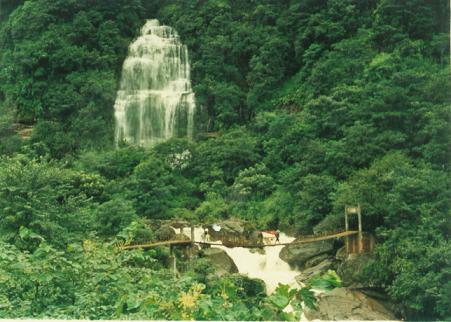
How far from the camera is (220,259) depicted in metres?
13.3

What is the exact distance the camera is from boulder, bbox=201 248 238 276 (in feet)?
42.9

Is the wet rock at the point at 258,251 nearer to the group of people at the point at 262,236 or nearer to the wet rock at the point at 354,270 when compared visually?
the group of people at the point at 262,236

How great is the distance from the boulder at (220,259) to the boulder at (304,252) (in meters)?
1.17

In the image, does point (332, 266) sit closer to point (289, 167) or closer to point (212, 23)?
point (289, 167)

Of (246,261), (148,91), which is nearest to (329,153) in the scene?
(246,261)

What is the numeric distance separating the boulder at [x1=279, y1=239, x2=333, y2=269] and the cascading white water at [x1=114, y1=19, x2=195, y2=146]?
8901mm

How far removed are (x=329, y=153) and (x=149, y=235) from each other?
5.11 m

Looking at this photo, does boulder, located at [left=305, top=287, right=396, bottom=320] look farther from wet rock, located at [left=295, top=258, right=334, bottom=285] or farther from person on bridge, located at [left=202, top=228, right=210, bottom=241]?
person on bridge, located at [left=202, top=228, right=210, bottom=241]

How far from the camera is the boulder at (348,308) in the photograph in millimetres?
10125

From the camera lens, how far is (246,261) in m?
14.2

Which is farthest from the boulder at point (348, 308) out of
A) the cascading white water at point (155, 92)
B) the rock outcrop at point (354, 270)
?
the cascading white water at point (155, 92)

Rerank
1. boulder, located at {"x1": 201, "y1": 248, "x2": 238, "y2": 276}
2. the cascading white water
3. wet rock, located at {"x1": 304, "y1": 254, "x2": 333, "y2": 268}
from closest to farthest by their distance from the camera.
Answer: wet rock, located at {"x1": 304, "y1": 254, "x2": 333, "y2": 268} → boulder, located at {"x1": 201, "y1": 248, "x2": 238, "y2": 276} → the cascading white water

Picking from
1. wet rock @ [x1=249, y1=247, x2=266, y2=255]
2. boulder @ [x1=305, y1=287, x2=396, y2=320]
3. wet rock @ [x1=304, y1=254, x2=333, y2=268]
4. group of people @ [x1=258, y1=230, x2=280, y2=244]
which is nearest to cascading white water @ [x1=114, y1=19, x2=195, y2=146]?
group of people @ [x1=258, y1=230, x2=280, y2=244]

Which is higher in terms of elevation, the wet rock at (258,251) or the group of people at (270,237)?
the group of people at (270,237)
